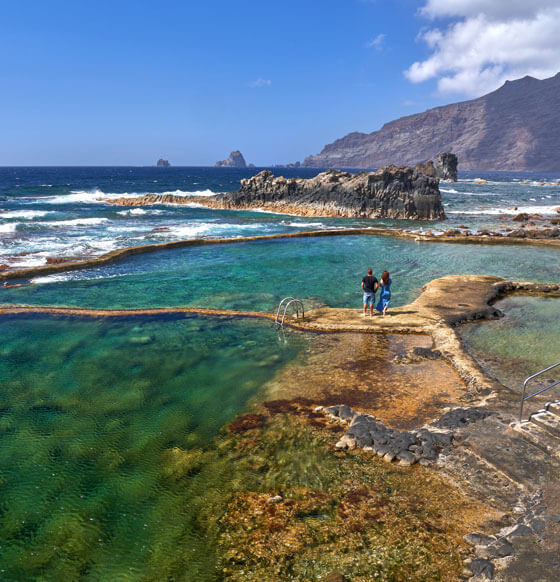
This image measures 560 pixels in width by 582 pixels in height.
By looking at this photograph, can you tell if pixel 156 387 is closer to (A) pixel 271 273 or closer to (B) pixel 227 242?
(A) pixel 271 273

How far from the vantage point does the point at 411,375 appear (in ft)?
37.8

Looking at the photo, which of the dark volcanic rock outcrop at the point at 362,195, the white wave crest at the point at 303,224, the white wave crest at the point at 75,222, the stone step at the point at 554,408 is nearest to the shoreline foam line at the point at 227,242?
the white wave crest at the point at 303,224

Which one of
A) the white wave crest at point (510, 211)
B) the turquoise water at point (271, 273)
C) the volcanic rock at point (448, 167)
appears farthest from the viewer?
the volcanic rock at point (448, 167)

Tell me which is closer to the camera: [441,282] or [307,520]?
[307,520]

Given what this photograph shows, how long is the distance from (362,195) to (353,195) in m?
1.16

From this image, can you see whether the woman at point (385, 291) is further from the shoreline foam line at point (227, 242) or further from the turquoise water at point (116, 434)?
the shoreline foam line at point (227, 242)

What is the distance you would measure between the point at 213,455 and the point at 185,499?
48.3 inches

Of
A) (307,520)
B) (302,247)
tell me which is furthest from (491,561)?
(302,247)

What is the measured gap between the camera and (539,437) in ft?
26.0

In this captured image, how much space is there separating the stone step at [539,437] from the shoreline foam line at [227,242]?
79.9 ft

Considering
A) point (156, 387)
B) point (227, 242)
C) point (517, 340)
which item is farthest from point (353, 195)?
point (156, 387)

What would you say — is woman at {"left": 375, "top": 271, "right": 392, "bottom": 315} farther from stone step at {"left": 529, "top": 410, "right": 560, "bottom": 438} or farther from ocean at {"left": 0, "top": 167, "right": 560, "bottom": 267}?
Result: ocean at {"left": 0, "top": 167, "right": 560, "bottom": 267}

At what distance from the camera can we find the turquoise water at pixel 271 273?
1961 centimetres

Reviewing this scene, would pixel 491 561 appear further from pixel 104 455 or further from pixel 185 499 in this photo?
pixel 104 455
